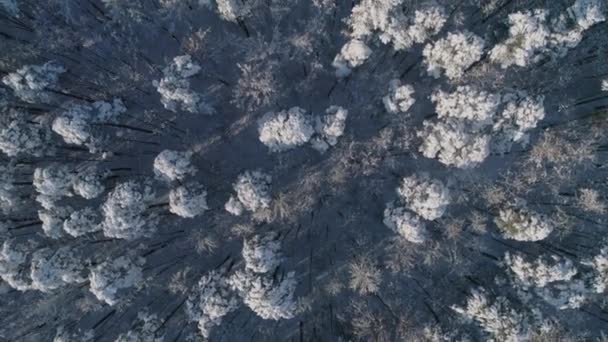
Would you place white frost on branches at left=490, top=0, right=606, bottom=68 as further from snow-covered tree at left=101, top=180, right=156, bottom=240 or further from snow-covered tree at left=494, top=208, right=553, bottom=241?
snow-covered tree at left=101, top=180, right=156, bottom=240

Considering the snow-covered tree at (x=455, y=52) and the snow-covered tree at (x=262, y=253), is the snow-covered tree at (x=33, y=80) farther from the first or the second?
the snow-covered tree at (x=455, y=52)

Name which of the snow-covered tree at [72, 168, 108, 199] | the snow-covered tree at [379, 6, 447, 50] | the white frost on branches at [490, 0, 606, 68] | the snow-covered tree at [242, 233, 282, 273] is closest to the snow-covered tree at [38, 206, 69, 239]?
the snow-covered tree at [72, 168, 108, 199]

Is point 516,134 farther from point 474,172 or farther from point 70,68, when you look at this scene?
point 70,68

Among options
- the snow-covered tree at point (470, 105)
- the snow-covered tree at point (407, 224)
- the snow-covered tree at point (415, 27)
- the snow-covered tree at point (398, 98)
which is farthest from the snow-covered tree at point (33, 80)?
the snow-covered tree at point (470, 105)

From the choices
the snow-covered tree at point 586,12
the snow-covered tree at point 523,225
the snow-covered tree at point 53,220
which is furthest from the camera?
the snow-covered tree at point 53,220

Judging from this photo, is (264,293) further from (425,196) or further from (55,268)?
(55,268)

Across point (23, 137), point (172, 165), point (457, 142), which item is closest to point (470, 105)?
point (457, 142)

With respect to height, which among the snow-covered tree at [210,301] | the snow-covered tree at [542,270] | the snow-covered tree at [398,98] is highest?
the snow-covered tree at [398,98]
